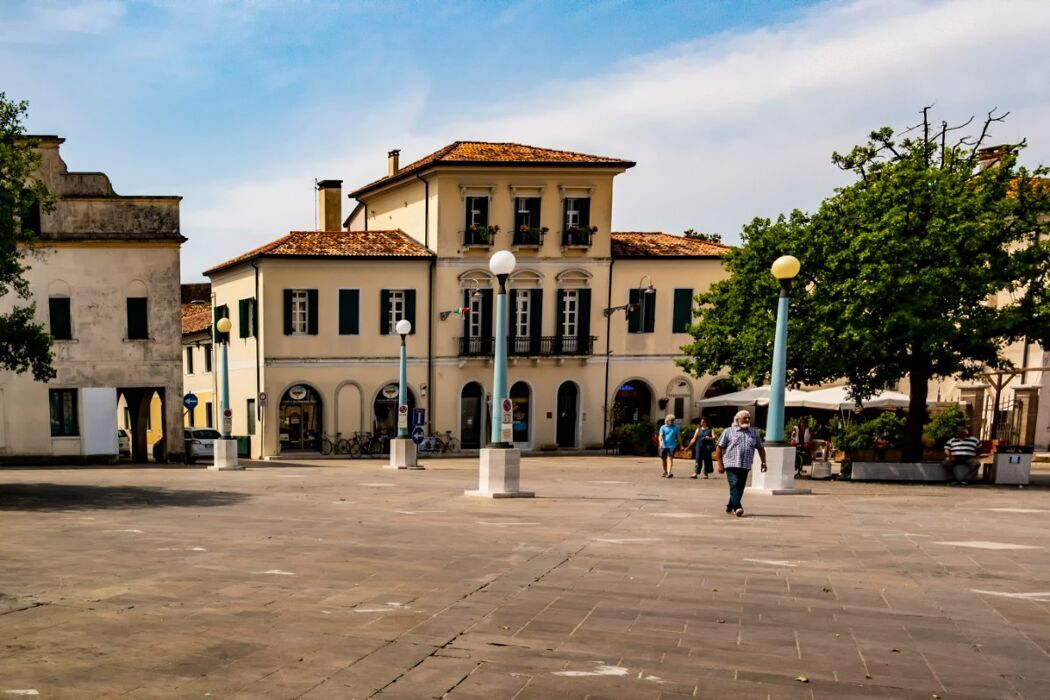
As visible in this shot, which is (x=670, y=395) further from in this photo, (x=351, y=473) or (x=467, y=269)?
(x=351, y=473)

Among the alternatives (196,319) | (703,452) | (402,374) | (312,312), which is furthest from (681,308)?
(196,319)

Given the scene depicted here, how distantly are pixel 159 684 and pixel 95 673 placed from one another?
0.48 metres

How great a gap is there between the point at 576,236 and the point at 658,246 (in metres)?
4.14

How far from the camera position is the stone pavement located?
17.8 feet

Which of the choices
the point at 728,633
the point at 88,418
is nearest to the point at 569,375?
the point at 88,418

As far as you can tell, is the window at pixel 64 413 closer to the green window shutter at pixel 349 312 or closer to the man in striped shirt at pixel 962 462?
the green window shutter at pixel 349 312

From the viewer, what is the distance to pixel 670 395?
39.8 meters

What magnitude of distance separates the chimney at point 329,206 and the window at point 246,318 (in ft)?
27.0

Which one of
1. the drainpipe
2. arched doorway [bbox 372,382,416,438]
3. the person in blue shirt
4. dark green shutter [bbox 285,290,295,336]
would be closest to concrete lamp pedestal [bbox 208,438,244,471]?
the drainpipe

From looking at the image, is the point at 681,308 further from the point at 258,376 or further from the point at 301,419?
the point at 258,376

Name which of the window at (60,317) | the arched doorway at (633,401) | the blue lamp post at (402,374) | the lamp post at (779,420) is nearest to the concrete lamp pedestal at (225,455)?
the blue lamp post at (402,374)

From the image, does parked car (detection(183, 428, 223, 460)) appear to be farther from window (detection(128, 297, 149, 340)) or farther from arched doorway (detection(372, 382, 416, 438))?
arched doorway (detection(372, 382, 416, 438))

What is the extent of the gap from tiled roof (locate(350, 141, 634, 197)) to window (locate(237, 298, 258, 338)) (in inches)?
336

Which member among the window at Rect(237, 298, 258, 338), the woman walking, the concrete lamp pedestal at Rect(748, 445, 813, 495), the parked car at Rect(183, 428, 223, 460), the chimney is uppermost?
the chimney
